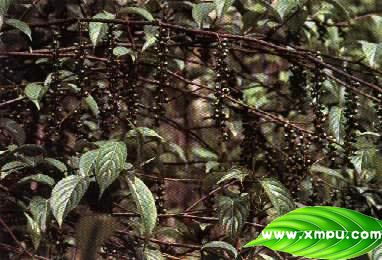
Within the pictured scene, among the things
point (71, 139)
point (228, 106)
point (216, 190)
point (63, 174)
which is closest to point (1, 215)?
point (63, 174)

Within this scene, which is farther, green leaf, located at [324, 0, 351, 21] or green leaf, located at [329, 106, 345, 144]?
green leaf, located at [324, 0, 351, 21]

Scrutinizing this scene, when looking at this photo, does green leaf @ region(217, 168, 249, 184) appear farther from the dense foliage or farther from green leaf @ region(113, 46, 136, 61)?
green leaf @ region(113, 46, 136, 61)

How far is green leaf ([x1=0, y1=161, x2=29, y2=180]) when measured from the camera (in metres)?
1.16

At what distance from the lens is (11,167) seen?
1.16 meters

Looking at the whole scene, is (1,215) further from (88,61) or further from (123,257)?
(88,61)

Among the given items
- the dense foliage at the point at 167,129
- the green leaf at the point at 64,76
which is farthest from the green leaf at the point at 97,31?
the green leaf at the point at 64,76

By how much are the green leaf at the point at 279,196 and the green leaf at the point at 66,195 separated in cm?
30

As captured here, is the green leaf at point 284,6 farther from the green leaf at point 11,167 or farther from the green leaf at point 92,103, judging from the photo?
the green leaf at point 11,167

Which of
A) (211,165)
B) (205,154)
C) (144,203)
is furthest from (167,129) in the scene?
(144,203)

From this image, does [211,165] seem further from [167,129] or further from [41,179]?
[41,179]

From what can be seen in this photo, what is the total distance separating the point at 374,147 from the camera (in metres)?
1.37

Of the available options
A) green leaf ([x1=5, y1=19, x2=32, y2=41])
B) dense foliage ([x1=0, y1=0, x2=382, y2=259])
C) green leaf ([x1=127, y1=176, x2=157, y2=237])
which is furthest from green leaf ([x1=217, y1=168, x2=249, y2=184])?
green leaf ([x1=5, y1=19, x2=32, y2=41])

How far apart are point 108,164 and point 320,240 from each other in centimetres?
39

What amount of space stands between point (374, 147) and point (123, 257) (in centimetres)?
53
